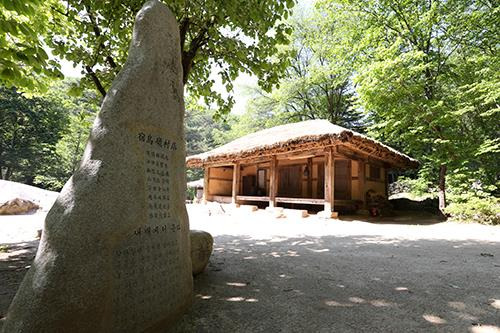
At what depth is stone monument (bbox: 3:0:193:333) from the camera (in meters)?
1.37

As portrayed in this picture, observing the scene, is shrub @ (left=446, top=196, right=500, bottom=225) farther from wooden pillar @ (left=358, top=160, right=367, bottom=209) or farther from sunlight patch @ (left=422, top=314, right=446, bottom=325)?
sunlight patch @ (left=422, top=314, right=446, bottom=325)

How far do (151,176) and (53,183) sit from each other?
80.4 ft

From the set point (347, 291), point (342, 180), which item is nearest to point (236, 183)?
point (342, 180)

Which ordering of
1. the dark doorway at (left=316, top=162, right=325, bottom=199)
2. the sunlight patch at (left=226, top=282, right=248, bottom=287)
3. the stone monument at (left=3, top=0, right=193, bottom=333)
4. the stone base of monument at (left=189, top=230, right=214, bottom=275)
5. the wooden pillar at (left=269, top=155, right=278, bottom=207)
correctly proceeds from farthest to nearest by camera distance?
the dark doorway at (left=316, top=162, right=325, bottom=199) < the wooden pillar at (left=269, top=155, right=278, bottom=207) < the stone base of monument at (left=189, top=230, right=214, bottom=275) < the sunlight patch at (left=226, top=282, right=248, bottom=287) < the stone monument at (left=3, top=0, right=193, bottom=333)

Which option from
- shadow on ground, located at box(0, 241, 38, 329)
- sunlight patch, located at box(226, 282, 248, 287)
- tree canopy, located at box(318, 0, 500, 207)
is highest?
tree canopy, located at box(318, 0, 500, 207)

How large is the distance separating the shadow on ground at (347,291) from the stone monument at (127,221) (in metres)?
0.47

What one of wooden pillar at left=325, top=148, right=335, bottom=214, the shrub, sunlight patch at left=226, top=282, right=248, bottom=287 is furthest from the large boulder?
the shrub

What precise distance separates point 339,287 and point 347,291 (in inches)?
4.6

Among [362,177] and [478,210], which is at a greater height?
[362,177]

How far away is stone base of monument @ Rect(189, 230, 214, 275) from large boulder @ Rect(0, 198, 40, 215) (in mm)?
10281

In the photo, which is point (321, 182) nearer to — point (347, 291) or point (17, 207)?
point (347, 291)

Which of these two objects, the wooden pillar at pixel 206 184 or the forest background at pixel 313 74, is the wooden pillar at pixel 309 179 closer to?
the forest background at pixel 313 74

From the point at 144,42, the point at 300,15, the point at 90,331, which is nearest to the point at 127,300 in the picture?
the point at 90,331

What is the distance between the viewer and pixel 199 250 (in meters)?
2.99
